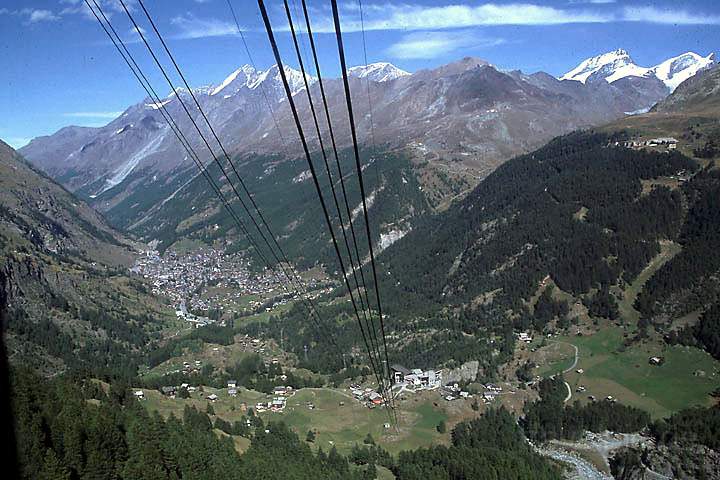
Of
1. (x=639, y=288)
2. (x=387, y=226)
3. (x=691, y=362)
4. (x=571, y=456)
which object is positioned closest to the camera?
(x=571, y=456)

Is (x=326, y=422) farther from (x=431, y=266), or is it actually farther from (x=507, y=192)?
(x=507, y=192)

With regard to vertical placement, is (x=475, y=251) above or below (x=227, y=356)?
above

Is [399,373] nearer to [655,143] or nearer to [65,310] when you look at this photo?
[65,310]

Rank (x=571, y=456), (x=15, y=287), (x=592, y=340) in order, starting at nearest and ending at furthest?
(x=571, y=456), (x=592, y=340), (x=15, y=287)

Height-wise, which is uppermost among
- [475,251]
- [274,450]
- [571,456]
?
[475,251]

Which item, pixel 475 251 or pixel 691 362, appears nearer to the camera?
pixel 691 362

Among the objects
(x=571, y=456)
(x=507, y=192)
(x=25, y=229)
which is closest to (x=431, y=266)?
(x=507, y=192)

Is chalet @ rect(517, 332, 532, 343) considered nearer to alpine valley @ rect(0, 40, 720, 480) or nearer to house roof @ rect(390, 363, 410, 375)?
alpine valley @ rect(0, 40, 720, 480)

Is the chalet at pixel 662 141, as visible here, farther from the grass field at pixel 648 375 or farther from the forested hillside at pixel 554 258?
the grass field at pixel 648 375
